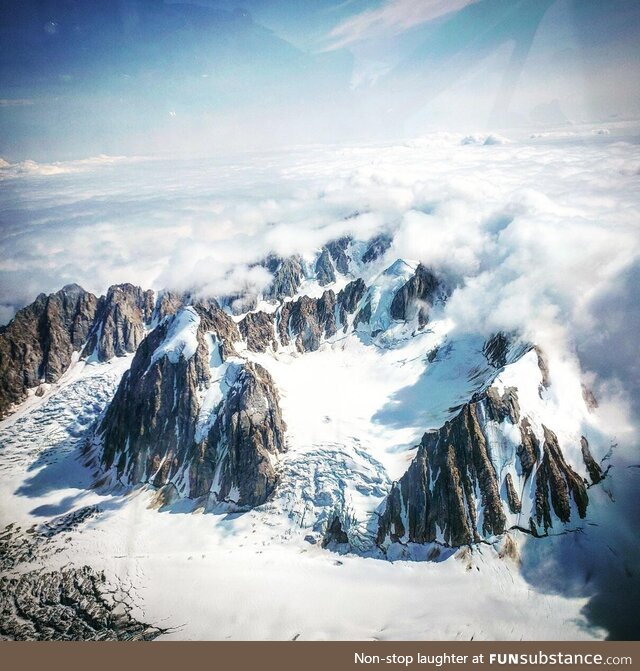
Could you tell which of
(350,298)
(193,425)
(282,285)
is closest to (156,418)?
(193,425)

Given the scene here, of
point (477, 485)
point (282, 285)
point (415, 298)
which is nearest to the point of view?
point (477, 485)

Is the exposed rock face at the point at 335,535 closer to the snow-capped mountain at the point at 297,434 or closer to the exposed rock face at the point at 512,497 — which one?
the snow-capped mountain at the point at 297,434

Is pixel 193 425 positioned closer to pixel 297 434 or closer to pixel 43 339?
pixel 297 434

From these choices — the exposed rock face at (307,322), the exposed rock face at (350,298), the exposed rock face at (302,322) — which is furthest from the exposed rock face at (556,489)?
the exposed rock face at (350,298)

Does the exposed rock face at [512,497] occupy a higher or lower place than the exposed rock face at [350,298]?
lower

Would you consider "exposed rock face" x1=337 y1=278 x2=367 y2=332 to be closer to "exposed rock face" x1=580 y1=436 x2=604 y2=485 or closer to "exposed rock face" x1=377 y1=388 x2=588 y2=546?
"exposed rock face" x1=377 y1=388 x2=588 y2=546

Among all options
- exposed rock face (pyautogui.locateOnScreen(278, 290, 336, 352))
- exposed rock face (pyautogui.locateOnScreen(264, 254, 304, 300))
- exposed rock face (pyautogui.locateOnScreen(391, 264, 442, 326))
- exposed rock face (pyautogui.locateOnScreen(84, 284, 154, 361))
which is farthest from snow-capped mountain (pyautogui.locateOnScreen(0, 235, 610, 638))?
exposed rock face (pyautogui.locateOnScreen(264, 254, 304, 300))

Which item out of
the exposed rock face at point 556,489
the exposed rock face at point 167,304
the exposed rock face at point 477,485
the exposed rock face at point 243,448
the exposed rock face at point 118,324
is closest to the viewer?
the exposed rock face at point 556,489
